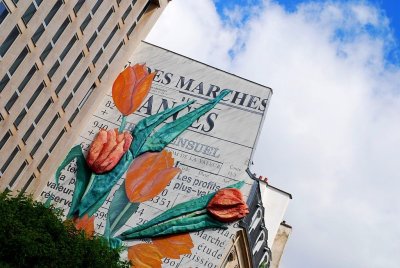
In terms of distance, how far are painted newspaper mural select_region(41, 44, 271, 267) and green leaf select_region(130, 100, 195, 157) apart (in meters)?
0.07

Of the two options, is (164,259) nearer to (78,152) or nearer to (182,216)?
(182,216)

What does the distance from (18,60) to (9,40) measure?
1.89 metres

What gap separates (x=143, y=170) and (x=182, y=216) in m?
4.86

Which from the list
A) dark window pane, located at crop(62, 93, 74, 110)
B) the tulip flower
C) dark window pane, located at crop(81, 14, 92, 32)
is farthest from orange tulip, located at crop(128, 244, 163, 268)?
dark window pane, located at crop(81, 14, 92, 32)

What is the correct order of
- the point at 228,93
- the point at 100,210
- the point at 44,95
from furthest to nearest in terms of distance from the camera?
the point at 228,93 < the point at 100,210 < the point at 44,95

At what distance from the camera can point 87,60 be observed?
50562mm

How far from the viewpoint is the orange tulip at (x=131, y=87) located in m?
54.6

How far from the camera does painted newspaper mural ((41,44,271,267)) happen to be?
4822cm

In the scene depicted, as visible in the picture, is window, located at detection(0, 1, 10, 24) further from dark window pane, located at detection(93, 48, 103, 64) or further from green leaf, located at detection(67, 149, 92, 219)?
green leaf, located at detection(67, 149, 92, 219)

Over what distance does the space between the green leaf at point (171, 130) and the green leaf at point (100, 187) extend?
1611 mm

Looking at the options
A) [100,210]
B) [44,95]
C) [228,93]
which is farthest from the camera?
[228,93]

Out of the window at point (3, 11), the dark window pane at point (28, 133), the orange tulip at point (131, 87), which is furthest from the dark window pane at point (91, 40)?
the window at point (3, 11)

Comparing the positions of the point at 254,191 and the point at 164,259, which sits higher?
the point at 254,191

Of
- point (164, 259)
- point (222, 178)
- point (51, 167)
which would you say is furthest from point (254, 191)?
point (51, 167)
